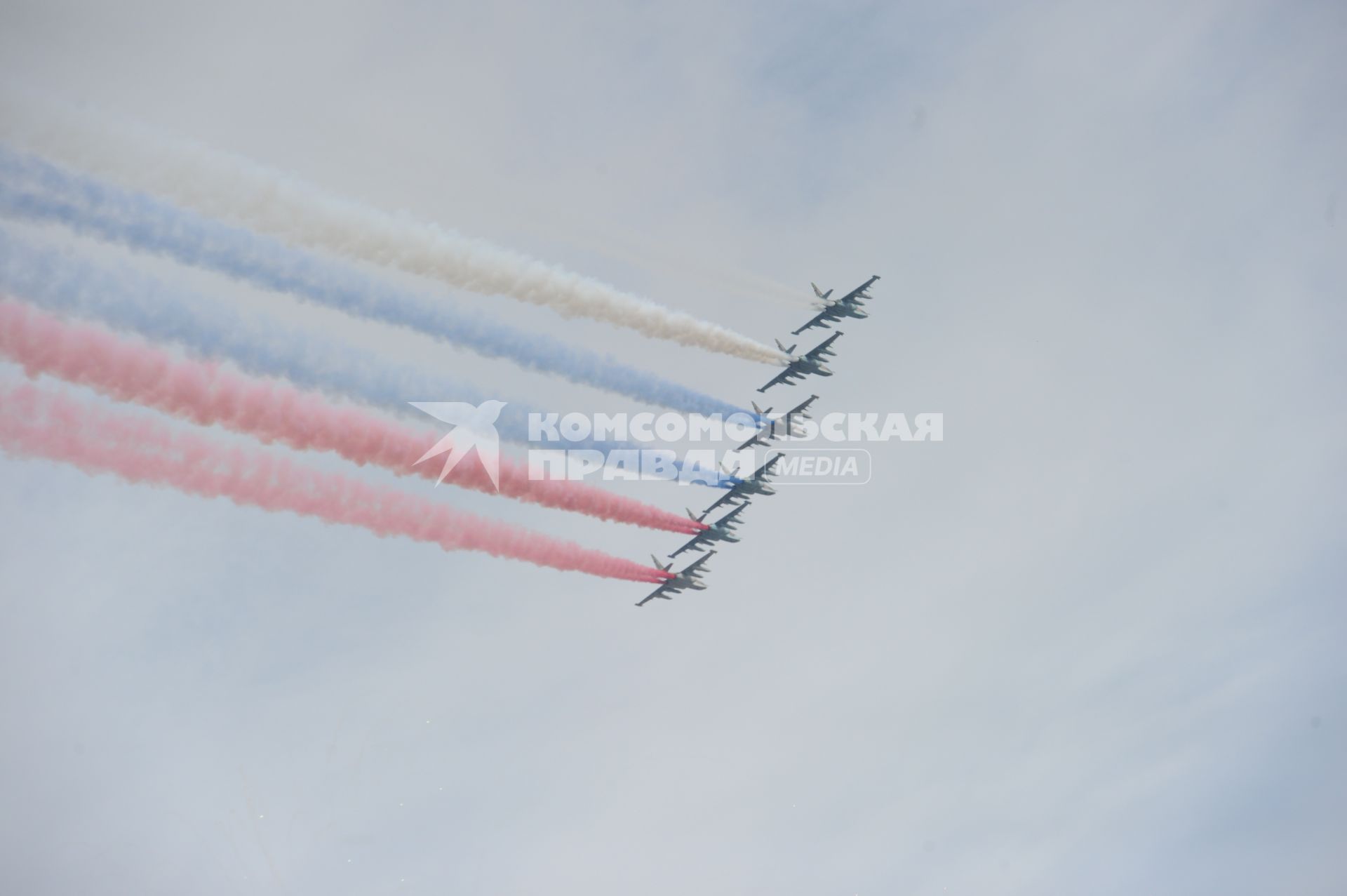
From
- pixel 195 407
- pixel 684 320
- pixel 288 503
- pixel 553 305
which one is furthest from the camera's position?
pixel 684 320

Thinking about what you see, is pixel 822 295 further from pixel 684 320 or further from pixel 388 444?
pixel 388 444

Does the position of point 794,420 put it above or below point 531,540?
above

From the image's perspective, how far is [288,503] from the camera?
29672mm

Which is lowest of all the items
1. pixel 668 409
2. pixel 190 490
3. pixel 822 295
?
pixel 190 490

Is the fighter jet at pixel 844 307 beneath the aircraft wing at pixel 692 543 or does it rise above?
above

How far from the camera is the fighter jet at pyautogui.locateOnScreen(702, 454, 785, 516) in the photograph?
4616 centimetres

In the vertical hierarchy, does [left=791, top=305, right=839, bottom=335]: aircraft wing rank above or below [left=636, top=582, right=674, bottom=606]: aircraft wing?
above

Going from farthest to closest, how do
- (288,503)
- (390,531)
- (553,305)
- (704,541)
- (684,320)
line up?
1. (704,541)
2. (684,320)
3. (553,305)
4. (390,531)
5. (288,503)

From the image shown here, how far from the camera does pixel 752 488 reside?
4625 cm

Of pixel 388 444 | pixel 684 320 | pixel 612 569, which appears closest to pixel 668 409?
pixel 684 320

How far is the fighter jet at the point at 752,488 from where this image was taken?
46.2 meters

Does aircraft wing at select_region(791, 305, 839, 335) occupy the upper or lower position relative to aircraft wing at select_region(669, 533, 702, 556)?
upper

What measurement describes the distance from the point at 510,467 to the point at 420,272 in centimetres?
719

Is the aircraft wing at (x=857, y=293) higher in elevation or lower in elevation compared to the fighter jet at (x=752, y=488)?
higher
